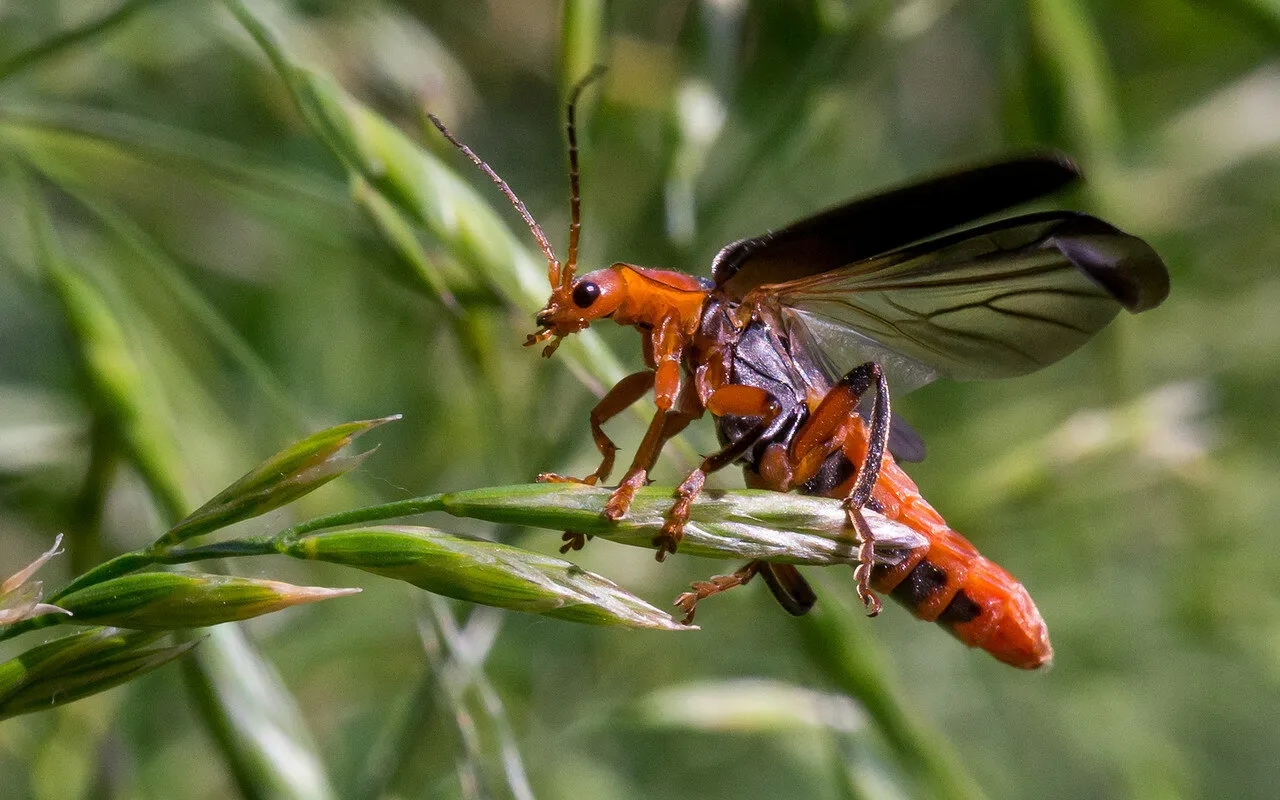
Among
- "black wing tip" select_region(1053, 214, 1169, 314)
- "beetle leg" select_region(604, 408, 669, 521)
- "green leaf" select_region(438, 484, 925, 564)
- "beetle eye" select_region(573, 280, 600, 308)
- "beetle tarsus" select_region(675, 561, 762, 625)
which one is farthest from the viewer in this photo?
"beetle eye" select_region(573, 280, 600, 308)

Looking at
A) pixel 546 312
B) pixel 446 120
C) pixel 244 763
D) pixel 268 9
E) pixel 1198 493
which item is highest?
pixel 268 9

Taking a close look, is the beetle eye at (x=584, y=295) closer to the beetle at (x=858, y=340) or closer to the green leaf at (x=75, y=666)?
the beetle at (x=858, y=340)

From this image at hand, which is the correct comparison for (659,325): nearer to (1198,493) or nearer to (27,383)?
(27,383)

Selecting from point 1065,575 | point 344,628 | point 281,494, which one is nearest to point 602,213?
point 344,628

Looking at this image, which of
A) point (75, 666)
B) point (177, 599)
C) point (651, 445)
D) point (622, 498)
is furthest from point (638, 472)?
point (75, 666)

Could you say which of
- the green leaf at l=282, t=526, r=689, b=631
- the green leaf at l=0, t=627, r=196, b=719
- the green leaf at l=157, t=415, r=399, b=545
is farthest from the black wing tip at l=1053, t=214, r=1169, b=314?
the green leaf at l=0, t=627, r=196, b=719

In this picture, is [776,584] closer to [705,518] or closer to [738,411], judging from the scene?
[738,411]

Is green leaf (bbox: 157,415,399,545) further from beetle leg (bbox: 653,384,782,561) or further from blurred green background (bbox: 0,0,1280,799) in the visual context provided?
blurred green background (bbox: 0,0,1280,799)
